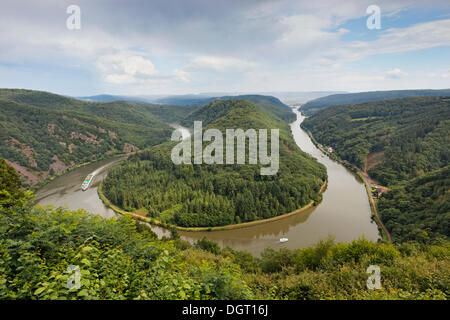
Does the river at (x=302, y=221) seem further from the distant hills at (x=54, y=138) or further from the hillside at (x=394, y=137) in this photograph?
the distant hills at (x=54, y=138)

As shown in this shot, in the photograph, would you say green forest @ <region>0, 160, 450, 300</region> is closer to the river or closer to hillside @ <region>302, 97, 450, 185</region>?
the river

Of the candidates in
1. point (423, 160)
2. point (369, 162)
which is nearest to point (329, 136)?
point (369, 162)

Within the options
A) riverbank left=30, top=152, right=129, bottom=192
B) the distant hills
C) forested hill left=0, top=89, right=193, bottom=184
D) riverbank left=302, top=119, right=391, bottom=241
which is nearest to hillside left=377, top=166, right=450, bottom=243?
riverbank left=302, top=119, right=391, bottom=241

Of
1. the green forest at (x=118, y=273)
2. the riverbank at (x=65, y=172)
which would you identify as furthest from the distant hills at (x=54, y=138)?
the green forest at (x=118, y=273)

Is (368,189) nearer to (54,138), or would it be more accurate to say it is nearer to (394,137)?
(394,137)

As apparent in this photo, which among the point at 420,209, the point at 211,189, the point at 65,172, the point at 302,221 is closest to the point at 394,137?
the point at 420,209
